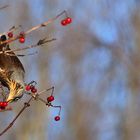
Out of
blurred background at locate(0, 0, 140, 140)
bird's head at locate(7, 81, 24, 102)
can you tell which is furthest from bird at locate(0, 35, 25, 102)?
blurred background at locate(0, 0, 140, 140)

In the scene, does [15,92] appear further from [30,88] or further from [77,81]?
[77,81]

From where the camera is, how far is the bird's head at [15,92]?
2432 mm

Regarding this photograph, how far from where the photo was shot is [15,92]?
245cm

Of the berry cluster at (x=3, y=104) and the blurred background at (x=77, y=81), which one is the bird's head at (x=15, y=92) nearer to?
the berry cluster at (x=3, y=104)

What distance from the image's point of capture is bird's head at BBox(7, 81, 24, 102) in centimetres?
243

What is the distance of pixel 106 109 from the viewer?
14523 millimetres

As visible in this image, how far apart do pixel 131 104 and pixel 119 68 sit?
86 cm

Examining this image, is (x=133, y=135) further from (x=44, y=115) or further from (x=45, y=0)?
(x=45, y=0)

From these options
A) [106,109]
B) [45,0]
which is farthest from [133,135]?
[45,0]

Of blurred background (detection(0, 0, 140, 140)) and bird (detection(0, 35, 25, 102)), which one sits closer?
bird (detection(0, 35, 25, 102))

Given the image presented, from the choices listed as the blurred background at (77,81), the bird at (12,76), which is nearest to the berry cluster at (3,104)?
the bird at (12,76)

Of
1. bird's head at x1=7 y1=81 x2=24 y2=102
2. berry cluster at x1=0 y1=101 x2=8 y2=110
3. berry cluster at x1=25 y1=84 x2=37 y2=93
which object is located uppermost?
berry cluster at x1=25 y1=84 x2=37 y2=93

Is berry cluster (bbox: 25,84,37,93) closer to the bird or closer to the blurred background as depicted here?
the bird

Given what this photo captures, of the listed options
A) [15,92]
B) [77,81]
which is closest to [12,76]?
[15,92]
